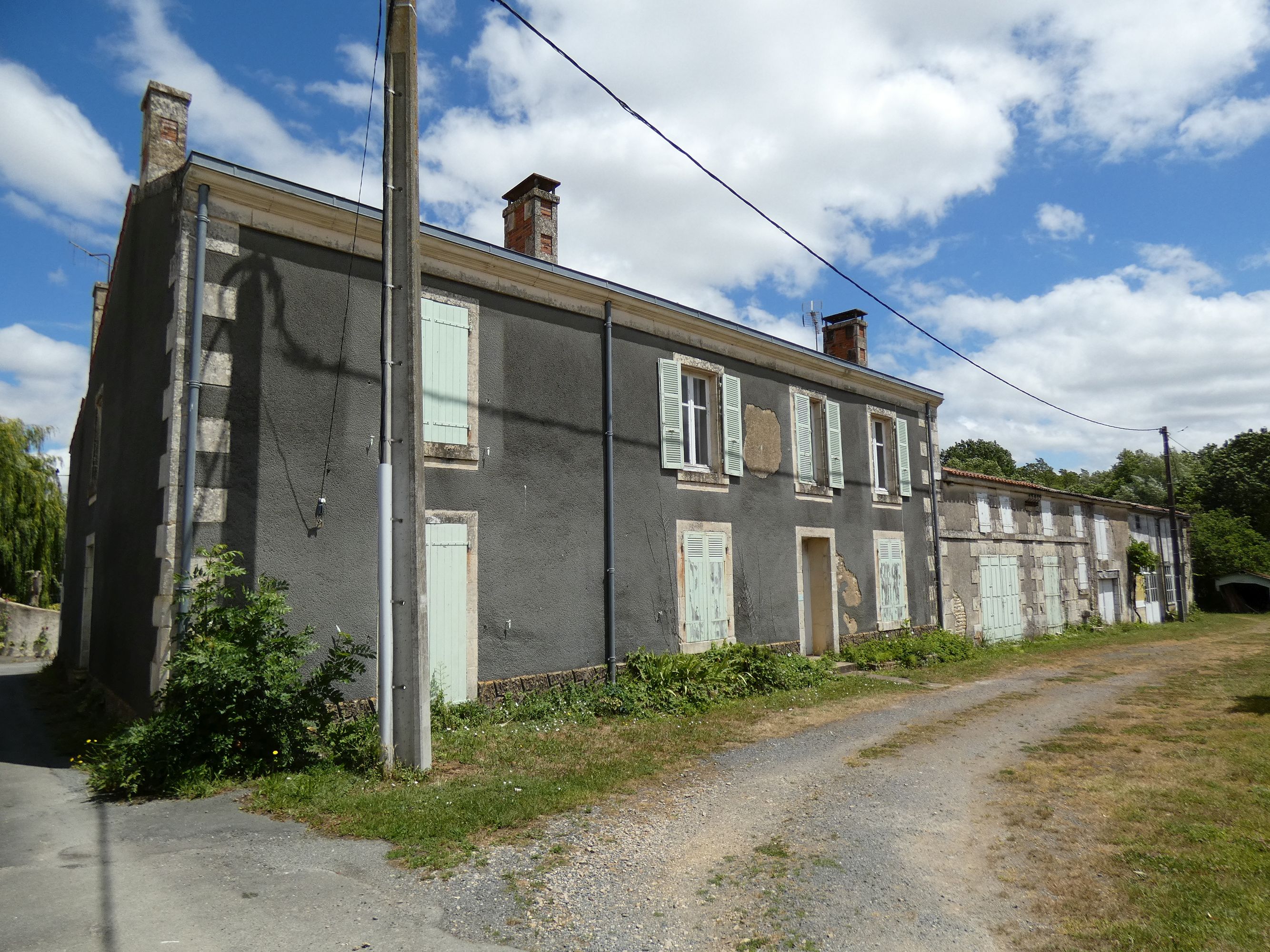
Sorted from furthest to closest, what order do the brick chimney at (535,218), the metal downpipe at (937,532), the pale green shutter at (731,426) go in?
the metal downpipe at (937,532) → the pale green shutter at (731,426) → the brick chimney at (535,218)

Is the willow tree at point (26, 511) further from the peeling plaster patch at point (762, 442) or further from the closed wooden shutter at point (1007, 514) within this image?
the closed wooden shutter at point (1007, 514)

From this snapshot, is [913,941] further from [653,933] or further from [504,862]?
[504,862]

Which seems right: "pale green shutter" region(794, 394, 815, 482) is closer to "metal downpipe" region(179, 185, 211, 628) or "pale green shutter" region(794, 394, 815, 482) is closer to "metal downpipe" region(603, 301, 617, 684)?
"metal downpipe" region(603, 301, 617, 684)

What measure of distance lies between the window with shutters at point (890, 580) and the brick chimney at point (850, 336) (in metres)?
3.58

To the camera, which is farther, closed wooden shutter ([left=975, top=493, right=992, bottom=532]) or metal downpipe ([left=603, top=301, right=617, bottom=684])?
closed wooden shutter ([left=975, top=493, right=992, bottom=532])

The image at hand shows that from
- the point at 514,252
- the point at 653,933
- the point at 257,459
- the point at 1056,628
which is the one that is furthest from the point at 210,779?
the point at 1056,628

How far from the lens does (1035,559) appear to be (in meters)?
19.1

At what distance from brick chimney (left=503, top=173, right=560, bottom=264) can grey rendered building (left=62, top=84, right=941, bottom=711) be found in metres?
0.04

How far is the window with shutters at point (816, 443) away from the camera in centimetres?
1295

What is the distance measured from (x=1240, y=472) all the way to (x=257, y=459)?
4515cm

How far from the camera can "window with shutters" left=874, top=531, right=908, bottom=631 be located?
46.5 feet

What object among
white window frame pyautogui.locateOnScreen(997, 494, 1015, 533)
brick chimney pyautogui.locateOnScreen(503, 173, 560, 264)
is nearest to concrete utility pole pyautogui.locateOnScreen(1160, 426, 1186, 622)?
white window frame pyautogui.locateOnScreen(997, 494, 1015, 533)

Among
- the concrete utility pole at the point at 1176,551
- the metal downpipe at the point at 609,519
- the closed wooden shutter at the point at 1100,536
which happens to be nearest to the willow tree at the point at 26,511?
the metal downpipe at the point at 609,519

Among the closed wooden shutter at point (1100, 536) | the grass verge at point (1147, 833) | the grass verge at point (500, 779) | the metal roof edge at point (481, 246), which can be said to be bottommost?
the grass verge at point (1147, 833)
